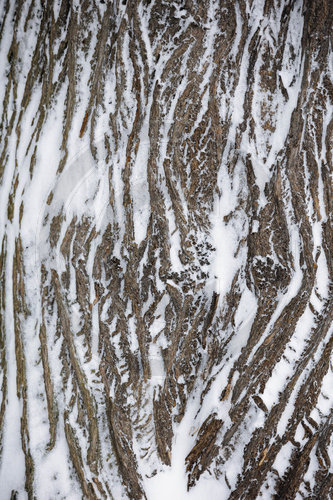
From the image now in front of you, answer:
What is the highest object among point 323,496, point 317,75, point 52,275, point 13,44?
point 13,44

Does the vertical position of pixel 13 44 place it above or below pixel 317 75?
above

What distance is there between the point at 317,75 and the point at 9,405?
113cm

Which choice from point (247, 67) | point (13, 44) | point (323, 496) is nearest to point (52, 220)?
point (13, 44)

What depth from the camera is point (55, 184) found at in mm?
860

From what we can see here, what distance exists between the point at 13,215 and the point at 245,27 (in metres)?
0.73

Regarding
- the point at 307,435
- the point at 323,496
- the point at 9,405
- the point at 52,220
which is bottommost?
the point at 323,496

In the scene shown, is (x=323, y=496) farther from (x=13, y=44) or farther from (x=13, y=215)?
(x=13, y=44)

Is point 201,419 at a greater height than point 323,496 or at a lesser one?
greater

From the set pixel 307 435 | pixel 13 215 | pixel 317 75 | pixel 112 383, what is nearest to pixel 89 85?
pixel 13 215

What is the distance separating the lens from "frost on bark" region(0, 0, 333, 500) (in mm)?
850

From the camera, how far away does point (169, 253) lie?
33.9 inches

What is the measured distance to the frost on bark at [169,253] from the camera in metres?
0.85

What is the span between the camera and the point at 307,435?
2.97 feet

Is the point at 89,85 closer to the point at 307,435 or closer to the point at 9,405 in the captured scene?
the point at 9,405
